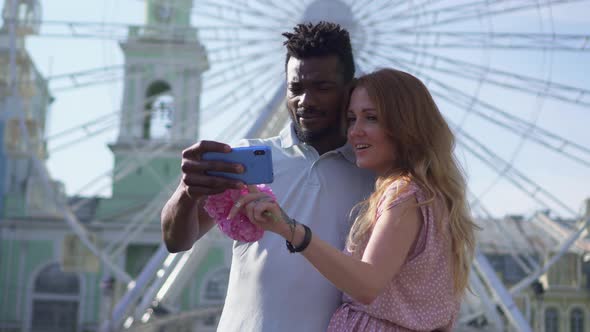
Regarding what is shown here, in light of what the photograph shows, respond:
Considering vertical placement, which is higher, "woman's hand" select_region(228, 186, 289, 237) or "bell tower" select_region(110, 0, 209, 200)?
"woman's hand" select_region(228, 186, 289, 237)

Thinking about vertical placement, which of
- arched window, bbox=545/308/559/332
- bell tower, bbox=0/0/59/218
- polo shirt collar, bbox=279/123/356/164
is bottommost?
arched window, bbox=545/308/559/332

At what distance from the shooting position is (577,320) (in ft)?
91.6

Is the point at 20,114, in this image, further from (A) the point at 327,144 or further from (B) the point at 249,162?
(B) the point at 249,162

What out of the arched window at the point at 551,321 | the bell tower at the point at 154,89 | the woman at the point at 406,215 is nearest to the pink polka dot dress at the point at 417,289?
the woman at the point at 406,215

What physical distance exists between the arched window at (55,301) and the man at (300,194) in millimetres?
26557

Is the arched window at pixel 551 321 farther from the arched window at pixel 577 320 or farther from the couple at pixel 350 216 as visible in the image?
the couple at pixel 350 216

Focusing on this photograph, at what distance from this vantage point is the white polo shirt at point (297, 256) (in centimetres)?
250

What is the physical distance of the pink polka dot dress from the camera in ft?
7.68

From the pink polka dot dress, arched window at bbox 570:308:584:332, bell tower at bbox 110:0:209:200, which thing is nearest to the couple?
the pink polka dot dress

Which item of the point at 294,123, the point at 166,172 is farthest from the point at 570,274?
the point at 294,123

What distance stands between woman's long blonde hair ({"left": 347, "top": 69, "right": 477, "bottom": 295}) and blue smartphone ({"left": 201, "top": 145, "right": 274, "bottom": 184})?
28 centimetres

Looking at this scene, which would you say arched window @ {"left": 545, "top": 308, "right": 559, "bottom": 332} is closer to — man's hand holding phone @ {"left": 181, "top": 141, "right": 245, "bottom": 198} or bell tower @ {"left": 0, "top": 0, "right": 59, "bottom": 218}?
bell tower @ {"left": 0, "top": 0, "right": 59, "bottom": 218}

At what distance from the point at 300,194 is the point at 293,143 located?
20 cm

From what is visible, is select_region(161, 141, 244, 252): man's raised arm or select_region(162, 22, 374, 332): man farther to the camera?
select_region(162, 22, 374, 332): man
